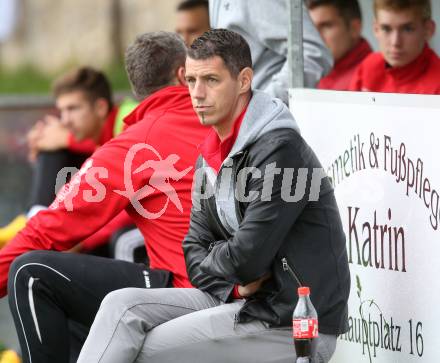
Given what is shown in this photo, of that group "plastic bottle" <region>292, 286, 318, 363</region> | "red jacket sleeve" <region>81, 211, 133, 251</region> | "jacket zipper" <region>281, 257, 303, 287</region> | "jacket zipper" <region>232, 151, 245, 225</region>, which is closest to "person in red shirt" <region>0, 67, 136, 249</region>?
"red jacket sleeve" <region>81, 211, 133, 251</region>

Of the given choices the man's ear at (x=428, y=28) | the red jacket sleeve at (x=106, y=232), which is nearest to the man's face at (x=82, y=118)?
the red jacket sleeve at (x=106, y=232)

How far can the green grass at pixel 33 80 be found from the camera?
69.6 feet

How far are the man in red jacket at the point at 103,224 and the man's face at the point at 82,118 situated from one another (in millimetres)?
2541

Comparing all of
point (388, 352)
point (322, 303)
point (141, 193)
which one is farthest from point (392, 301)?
point (141, 193)

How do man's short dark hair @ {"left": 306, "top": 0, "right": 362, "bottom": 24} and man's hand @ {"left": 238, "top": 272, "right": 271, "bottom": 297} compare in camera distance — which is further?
man's short dark hair @ {"left": 306, "top": 0, "right": 362, "bottom": 24}

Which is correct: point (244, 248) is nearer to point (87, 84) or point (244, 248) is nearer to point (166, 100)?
point (166, 100)

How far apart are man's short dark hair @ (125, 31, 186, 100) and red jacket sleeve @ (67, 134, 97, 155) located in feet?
7.66

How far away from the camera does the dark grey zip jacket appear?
4449mm

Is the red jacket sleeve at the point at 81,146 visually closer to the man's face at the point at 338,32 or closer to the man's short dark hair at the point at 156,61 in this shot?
the man's face at the point at 338,32

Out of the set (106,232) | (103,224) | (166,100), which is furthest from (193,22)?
(103,224)

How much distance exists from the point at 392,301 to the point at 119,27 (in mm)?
19366

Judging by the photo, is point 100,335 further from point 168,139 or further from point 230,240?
point 168,139

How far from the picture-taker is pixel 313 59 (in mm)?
6277

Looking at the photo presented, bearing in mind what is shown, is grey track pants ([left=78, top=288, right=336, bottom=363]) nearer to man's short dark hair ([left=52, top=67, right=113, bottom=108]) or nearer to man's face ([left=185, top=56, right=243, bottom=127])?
man's face ([left=185, top=56, right=243, bottom=127])
